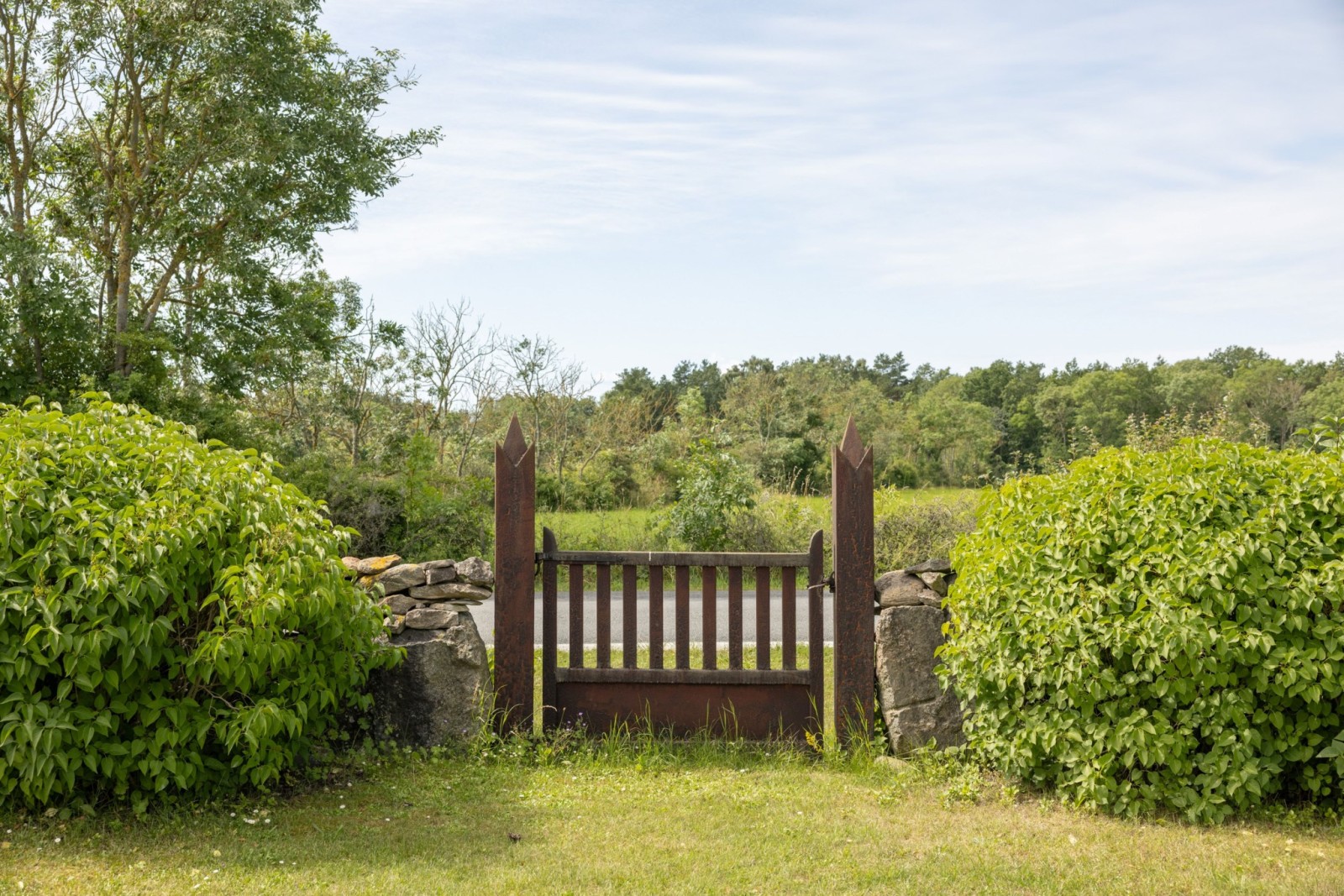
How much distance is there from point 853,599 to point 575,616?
161cm

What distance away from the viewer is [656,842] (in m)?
4.28

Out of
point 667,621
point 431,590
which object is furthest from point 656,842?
point 667,621

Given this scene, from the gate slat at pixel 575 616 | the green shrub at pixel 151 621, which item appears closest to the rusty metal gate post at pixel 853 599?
the gate slat at pixel 575 616

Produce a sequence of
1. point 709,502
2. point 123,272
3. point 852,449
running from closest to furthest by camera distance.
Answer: point 852,449, point 709,502, point 123,272

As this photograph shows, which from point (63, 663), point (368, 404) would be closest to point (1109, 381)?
point (368, 404)

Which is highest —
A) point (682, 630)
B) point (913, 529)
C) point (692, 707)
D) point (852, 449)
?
point (852, 449)

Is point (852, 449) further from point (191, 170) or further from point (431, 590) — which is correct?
point (191, 170)

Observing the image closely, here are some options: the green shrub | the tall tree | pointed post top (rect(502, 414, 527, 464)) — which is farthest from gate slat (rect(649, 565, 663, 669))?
the tall tree

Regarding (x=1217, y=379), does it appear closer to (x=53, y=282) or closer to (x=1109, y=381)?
(x=1109, y=381)

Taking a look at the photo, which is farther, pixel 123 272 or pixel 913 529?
pixel 123 272

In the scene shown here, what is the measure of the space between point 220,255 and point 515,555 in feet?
34.3

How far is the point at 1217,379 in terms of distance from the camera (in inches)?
1560

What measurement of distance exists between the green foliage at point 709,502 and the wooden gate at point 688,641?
657cm

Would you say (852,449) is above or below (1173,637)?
above
